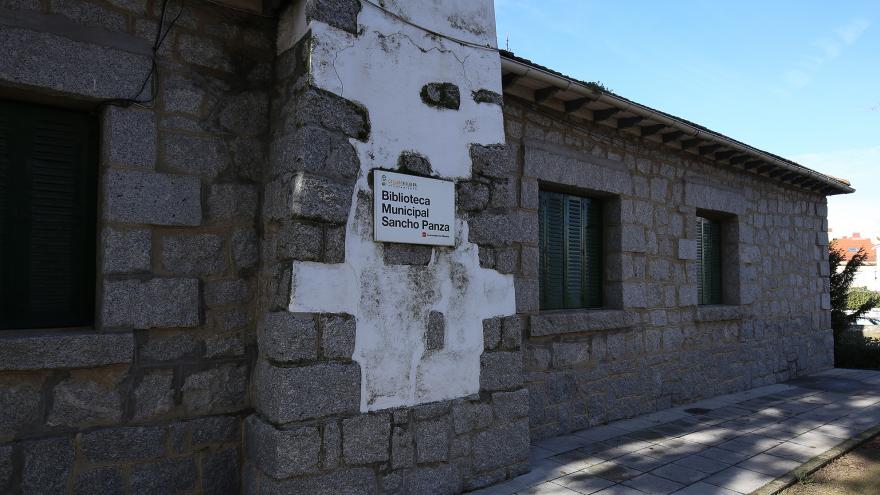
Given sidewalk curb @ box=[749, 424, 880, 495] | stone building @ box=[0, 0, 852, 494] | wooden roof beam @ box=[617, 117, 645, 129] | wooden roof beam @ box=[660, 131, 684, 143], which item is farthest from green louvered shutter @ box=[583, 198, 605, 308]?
sidewalk curb @ box=[749, 424, 880, 495]

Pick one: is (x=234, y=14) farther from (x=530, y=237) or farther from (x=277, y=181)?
(x=530, y=237)

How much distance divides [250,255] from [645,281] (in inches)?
162

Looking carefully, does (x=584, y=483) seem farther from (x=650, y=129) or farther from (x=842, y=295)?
(x=842, y=295)

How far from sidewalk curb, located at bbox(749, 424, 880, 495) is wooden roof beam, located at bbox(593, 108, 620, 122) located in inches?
129

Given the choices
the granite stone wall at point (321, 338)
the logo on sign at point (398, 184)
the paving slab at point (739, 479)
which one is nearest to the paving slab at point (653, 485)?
the paving slab at point (739, 479)

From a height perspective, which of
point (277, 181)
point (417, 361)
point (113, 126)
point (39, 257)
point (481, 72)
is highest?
point (481, 72)

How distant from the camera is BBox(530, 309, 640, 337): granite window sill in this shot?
474 cm

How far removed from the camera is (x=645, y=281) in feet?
19.2

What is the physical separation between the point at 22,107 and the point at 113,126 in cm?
43

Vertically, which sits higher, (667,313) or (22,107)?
(22,107)

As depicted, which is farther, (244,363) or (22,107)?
(244,363)

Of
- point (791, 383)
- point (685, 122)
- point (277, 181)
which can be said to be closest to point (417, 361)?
point (277, 181)

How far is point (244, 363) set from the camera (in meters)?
3.22

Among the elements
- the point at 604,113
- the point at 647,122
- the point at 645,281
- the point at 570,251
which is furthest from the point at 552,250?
the point at 647,122
